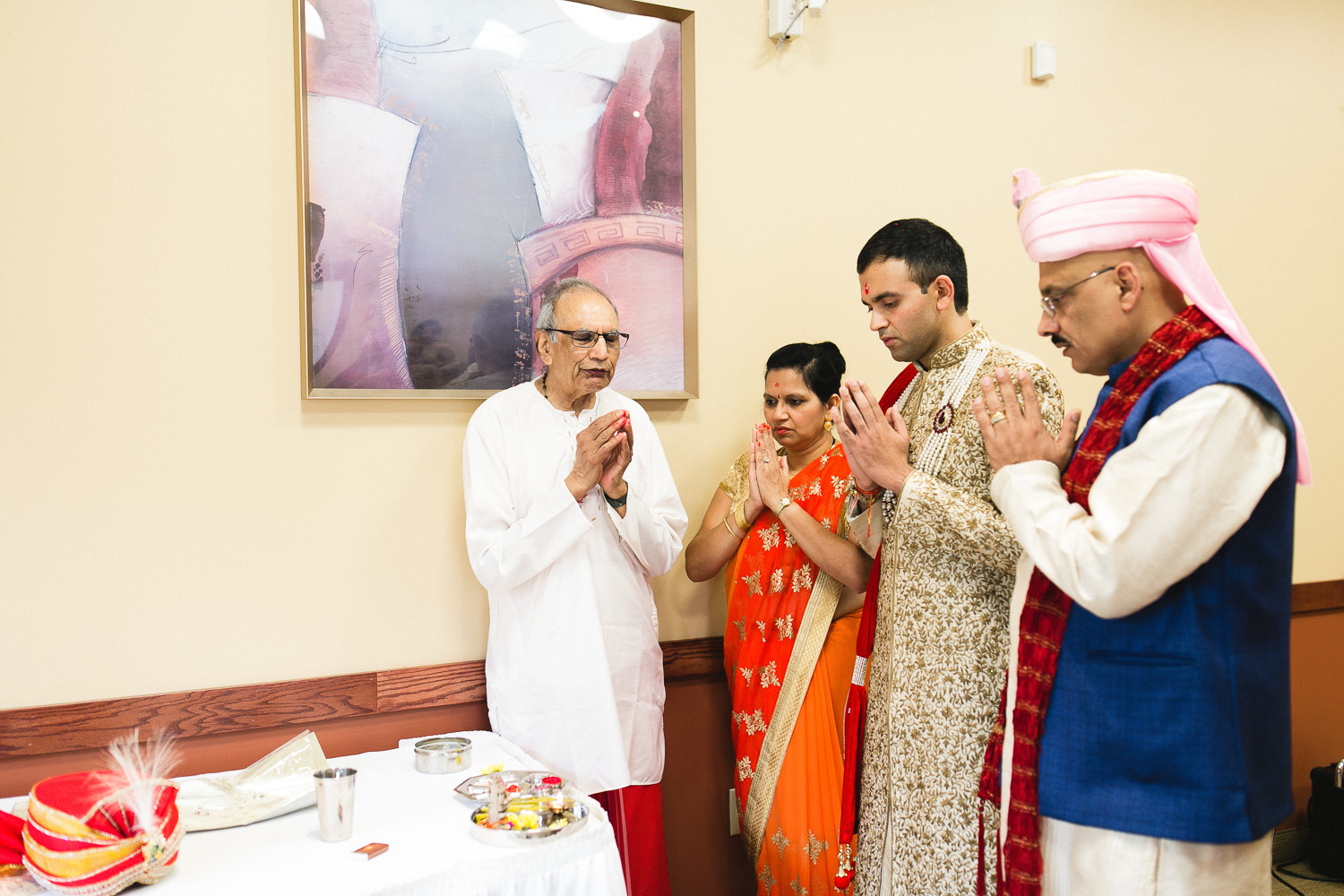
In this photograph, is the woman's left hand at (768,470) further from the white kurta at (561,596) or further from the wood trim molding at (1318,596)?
the wood trim molding at (1318,596)

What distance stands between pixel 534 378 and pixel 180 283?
0.84 meters

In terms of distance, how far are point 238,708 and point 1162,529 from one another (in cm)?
194

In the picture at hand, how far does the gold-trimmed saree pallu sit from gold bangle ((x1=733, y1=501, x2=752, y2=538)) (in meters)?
0.03

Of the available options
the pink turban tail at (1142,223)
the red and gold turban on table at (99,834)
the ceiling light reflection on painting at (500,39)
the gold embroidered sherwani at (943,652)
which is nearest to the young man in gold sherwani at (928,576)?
the gold embroidered sherwani at (943,652)

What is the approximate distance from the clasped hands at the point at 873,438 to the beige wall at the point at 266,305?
0.70 meters

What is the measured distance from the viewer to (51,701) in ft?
6.55

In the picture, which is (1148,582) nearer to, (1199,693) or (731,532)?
(1199,693)

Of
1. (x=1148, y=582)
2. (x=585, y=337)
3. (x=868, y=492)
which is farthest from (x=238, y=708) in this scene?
(x=1148, y=582)

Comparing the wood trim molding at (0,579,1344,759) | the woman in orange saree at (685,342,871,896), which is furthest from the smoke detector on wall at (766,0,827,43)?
the wood trim molding at (0,579,1344,759)

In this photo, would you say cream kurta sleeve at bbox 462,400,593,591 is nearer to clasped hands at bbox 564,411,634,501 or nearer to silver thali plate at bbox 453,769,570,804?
clasped hands at bbox 564,411,634,501

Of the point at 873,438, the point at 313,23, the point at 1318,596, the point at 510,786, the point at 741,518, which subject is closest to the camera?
the point at 510,786

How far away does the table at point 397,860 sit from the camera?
1375mm

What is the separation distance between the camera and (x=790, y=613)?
239 cm

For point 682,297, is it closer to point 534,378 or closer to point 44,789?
point 534,378
